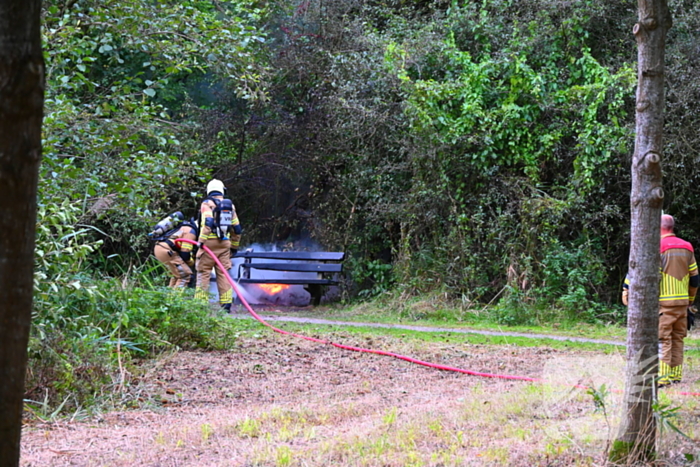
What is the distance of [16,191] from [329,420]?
11.3 feet

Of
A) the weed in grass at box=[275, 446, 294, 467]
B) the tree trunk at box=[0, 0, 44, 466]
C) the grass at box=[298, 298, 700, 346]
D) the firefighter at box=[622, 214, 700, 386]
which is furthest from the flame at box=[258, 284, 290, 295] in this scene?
the tree trunk at box=[0, 0, 44, 466]

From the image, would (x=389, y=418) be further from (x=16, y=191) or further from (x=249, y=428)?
(x=16, y=191)

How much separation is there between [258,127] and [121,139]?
957 cm

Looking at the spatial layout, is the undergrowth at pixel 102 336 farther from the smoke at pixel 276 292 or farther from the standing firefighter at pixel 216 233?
the smoke at pixel 276 292

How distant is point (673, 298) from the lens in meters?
7.00

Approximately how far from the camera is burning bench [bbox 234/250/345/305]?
1562 centimetres

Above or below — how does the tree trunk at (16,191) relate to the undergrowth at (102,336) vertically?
above

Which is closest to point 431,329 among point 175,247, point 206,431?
point 175,247

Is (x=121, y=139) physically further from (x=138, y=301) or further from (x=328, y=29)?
(x=328, y=29)

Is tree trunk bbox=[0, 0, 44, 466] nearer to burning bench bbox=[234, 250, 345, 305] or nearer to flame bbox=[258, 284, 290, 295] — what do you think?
burning bench bbox=[234, 250, 345, 305]

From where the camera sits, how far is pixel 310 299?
637 inches

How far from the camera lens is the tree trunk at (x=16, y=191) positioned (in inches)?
85.5

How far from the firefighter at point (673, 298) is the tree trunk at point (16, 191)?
19.3 ft

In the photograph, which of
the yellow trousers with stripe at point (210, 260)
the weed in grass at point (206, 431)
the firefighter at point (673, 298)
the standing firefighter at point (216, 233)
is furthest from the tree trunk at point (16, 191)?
the yellow trousers with stripe at point (210, 260)
